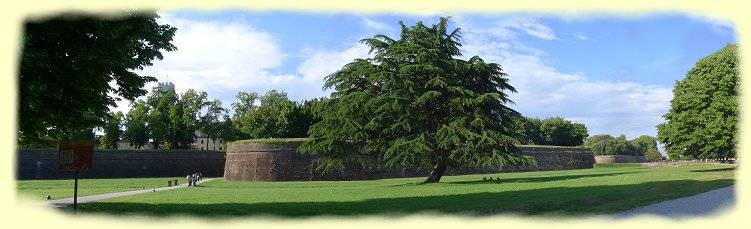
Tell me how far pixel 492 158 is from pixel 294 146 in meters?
20.6

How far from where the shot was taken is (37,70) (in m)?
12.8

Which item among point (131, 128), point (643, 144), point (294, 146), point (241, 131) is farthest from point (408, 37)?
point (643, 144)

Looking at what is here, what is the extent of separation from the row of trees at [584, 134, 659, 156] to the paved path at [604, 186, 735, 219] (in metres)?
112

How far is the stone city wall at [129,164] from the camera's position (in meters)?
54.3

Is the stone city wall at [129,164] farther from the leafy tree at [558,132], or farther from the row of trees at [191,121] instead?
the leafy tree at [558,132]

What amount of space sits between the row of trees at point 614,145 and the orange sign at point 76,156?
120 m

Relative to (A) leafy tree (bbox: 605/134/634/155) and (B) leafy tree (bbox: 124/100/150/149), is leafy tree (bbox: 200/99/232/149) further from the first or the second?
(A) leafy tree (bbox: 605/134/634/155)

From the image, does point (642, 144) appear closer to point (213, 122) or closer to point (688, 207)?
point (213, 122)

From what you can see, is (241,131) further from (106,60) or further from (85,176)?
(106,60)

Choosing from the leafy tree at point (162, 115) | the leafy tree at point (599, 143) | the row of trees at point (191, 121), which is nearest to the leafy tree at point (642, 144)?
the leafy tree at point (599, 143)

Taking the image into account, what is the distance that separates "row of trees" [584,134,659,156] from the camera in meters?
128

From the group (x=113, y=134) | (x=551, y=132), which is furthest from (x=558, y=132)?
(x=113, y=134)

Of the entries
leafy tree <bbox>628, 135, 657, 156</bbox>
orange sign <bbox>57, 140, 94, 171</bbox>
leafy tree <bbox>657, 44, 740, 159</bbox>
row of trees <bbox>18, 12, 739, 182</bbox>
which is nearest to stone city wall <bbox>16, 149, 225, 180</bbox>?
row of trees <bbox>18, 12, 739, 182</bbox>

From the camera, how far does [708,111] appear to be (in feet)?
102
